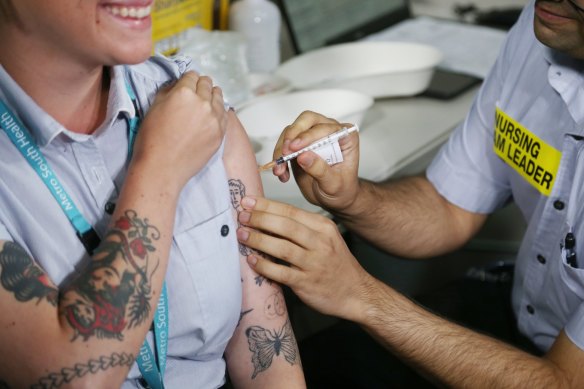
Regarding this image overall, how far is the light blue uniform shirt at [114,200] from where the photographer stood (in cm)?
102

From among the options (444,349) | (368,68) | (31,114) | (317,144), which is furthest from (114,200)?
(368,68)

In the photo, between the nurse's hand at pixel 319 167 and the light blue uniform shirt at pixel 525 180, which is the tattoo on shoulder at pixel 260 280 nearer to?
the nurse's hand at pixel 319 167

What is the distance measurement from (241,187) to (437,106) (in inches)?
36.5

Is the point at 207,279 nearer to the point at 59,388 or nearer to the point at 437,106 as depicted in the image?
the point at 59,388

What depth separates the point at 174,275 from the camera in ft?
3.76

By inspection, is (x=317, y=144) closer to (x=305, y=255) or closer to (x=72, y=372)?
(x=305, y=255)

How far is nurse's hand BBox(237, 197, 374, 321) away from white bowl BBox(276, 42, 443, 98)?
782 millimetres

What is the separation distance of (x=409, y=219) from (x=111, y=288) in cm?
87

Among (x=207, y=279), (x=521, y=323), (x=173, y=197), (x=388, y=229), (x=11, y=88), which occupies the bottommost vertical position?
(x=521, y=323)

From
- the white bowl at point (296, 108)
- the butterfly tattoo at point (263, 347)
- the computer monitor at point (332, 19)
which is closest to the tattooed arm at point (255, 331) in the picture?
the butterfly tattoo at point (263, 347)

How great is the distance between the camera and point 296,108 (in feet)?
6.11

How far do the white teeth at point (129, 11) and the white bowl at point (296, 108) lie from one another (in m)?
0.71

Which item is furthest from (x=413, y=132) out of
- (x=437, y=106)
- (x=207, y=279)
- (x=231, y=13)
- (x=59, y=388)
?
(x=59, y=388)

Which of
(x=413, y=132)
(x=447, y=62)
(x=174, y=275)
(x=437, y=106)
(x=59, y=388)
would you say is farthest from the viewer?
(x=447, y=62)
